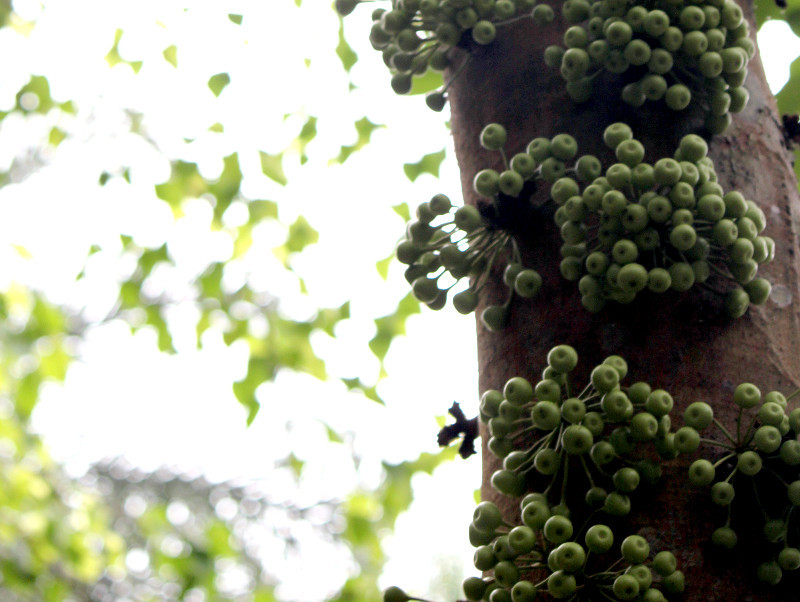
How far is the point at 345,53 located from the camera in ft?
6.99

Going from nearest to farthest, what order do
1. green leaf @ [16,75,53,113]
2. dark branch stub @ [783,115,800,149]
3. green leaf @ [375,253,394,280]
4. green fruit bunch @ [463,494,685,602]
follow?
green fruit bunch @ [463,494,685,602]
dark branch stub @ [783,115,800,149]
green leaf @ [375,253,394,280]
green leaf @ [16,75,53,113]

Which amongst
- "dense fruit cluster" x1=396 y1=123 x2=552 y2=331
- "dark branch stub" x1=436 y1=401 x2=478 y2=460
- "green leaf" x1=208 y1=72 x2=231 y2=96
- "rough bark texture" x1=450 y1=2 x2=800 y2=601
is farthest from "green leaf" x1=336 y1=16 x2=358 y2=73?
"dark branch stub" x1=436 y1=401 x2=478 y2=460

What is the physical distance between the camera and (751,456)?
67cm

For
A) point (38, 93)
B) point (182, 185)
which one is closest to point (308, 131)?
point (182, 185)

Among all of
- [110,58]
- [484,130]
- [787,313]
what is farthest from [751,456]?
[110,58]

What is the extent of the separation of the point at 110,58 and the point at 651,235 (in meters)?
2.14

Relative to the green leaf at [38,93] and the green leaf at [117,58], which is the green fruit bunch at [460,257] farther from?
the green leaf at [38,93]

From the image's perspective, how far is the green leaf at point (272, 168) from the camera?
228cm

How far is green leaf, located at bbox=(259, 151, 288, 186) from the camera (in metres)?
2.28

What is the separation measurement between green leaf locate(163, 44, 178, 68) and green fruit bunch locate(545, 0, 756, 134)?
165cm

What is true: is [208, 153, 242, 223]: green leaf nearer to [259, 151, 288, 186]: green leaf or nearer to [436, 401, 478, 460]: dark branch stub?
[259, 151, 288, 186]: green leaf

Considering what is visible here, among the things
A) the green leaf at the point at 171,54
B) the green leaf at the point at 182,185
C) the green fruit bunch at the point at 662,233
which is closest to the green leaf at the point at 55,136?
the green leaf at the point at 182,185

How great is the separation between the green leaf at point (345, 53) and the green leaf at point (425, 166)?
1.05ft

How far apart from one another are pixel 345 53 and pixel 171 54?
0.53 meters
